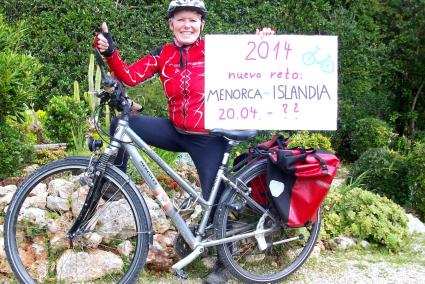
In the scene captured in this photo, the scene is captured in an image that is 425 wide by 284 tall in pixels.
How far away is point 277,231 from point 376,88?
20.9 ft

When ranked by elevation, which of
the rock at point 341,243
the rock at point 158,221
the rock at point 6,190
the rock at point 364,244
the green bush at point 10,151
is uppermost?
the green bush at point 10,151

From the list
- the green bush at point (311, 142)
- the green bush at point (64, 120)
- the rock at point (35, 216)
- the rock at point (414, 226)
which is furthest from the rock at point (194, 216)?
the green bush at point (311, 142)

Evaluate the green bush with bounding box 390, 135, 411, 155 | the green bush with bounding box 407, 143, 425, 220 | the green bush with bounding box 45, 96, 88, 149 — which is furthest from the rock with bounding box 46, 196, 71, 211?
the green bush with bounding box 390, 135, 411, 155

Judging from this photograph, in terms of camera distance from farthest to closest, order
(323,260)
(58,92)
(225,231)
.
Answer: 1. (58,92)
2. (323,260)
3. (225,231)

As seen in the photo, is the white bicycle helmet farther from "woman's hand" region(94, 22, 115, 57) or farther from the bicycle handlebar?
the bicycle handlebar

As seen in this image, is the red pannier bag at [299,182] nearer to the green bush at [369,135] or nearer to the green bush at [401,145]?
the green bush at [369,135]

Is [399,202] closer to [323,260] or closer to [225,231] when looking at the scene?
[323,260]

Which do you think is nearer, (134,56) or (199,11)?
(199,11)

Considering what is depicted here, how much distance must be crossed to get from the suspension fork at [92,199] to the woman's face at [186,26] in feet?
2.78

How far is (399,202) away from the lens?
20.7 ft

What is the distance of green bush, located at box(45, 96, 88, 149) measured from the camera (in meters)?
5.43

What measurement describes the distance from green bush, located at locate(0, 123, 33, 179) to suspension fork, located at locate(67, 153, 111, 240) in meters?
1.52

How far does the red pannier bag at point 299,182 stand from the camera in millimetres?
3531

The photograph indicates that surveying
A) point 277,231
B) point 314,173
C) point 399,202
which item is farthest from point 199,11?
point 399,202
